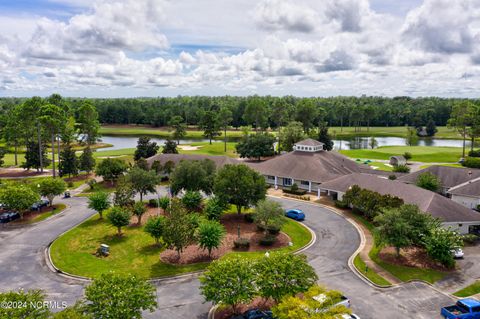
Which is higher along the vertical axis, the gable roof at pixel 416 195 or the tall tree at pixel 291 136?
the tall tree at pixel 291 136

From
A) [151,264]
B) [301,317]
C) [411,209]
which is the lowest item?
[151,264]

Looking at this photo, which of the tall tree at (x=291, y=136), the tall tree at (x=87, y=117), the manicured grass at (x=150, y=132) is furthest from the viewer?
the manicured grass at (x=150, y=132)

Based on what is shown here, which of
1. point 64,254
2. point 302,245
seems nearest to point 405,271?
point 302,245

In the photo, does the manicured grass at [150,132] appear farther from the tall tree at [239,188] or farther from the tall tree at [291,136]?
the tall tree at [239,188]

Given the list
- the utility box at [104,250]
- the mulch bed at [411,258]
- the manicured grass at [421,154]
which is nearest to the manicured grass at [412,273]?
the mulch bed at [411,258]

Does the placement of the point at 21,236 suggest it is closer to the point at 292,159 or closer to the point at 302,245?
the point at 302,245

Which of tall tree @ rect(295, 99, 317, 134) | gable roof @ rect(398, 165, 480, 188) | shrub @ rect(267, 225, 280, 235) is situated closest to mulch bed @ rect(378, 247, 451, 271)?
shrub @ rect(267, 225, 280, 235)

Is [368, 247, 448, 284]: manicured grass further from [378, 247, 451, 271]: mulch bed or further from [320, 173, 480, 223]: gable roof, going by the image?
[320, 173, 480, 223]: gable roof

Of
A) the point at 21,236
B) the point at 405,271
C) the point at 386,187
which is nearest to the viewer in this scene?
the point at 405,271
